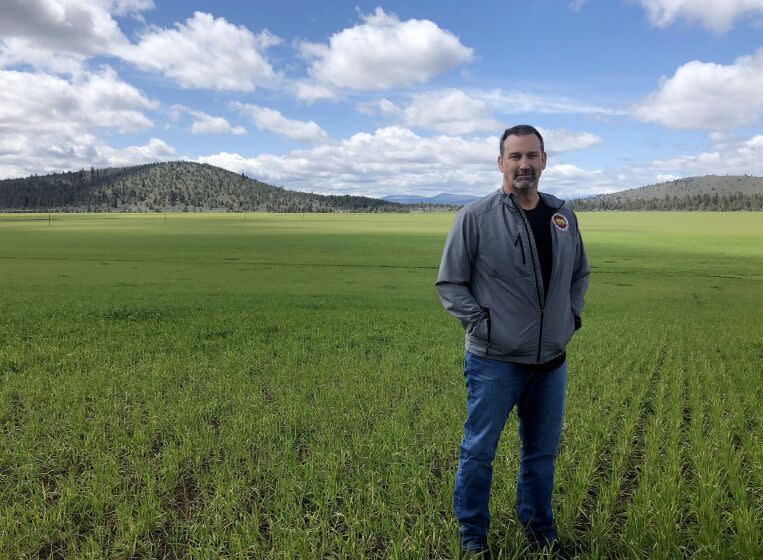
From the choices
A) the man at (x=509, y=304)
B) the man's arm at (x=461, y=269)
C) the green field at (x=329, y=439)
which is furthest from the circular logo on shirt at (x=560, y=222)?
the green field at (x=329, y=439)

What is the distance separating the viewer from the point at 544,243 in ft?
12.6

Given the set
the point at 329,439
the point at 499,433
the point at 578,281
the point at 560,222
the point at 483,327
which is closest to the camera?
the point at 483,327

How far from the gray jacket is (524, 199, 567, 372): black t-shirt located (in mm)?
49

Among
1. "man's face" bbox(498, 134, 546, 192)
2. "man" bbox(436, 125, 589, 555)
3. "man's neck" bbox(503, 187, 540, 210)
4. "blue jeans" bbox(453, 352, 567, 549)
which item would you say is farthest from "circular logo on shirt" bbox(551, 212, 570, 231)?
"blue jeans" bbox(453, 352, 567, 549)

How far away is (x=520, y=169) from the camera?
12.2 feet

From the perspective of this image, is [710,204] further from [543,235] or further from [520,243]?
[520,243]

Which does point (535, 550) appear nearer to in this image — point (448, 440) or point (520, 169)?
point (448, 440)

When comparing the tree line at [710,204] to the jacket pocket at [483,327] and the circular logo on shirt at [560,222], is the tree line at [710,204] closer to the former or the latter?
the circular logo on shirt at [560,222]

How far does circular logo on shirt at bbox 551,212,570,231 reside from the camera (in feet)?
12.7

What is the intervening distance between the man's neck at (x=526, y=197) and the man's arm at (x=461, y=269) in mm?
394

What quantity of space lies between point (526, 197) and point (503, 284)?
684 millimetres

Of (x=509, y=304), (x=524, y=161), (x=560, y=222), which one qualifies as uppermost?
(x=524, y=161)

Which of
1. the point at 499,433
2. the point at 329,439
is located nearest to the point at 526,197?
the point at 499,433

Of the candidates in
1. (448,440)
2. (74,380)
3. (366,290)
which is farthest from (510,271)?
(366,290)
